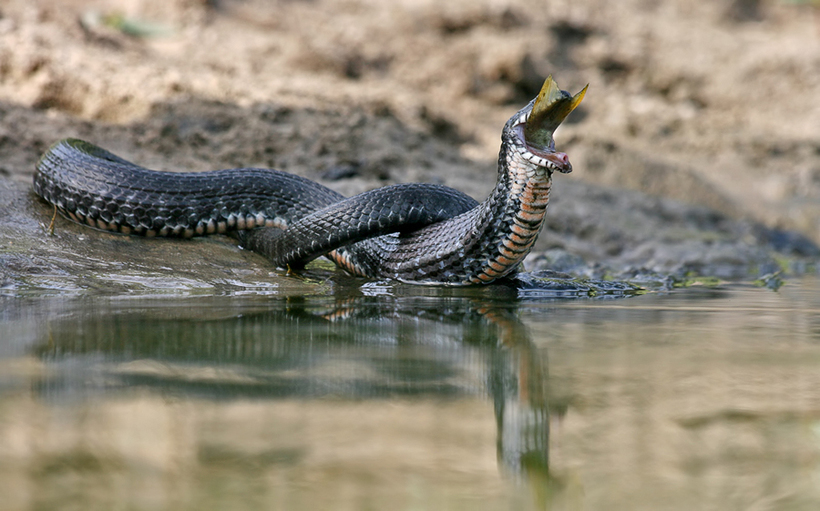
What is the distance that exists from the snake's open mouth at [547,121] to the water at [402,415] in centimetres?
116

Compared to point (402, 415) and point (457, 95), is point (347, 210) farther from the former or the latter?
point (457, 95)

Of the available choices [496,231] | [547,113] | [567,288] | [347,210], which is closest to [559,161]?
[547,113]

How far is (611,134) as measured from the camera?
1232cm

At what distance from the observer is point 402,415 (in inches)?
78.8

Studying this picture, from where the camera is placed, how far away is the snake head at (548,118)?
4285mm

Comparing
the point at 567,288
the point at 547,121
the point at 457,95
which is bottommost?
the point at 567,288

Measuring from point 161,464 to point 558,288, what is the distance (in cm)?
377

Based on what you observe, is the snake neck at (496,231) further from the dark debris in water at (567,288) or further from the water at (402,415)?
the water at (402,415)

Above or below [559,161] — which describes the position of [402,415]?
below

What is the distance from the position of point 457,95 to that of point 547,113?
7.71 meters

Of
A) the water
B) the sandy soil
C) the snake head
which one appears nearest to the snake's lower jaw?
the snake head

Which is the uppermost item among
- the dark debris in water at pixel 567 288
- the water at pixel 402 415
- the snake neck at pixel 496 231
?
the snake neck at pixel 496 231

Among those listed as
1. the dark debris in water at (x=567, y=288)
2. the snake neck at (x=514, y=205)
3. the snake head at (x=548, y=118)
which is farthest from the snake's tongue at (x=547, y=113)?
the dark debris in water at (x=567, y=288)

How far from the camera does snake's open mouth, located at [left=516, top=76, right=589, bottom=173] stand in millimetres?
Answer: 4281
